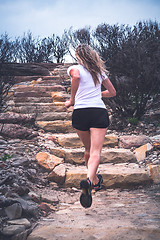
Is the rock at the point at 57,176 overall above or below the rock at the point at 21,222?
below

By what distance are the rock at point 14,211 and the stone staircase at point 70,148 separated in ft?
4.89

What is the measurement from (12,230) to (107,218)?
0.88 meters

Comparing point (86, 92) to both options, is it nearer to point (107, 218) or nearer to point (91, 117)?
point (91, 117)

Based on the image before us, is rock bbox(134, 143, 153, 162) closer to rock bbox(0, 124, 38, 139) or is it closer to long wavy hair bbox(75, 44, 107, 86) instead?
rock bbox(0, 124, 38, 139)

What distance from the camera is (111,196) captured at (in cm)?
333

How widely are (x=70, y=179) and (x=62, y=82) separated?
21.8 feet

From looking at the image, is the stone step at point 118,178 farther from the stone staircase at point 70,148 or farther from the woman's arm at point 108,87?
the woman's arm at point 108,87

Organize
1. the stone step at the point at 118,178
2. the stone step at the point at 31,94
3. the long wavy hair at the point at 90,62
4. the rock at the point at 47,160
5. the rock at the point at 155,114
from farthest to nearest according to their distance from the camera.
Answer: the stone step at the point at 31,94 → the rock at the point at 155,114 → the rock at the point at 47,160 → the stone step at the point at 118,178 → the long wavy hair at the point at 90,62

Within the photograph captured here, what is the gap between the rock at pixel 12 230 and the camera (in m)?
1.95

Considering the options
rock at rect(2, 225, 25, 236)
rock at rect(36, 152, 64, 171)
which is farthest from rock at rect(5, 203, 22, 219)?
rock at rect(36, 152, 64, 171)

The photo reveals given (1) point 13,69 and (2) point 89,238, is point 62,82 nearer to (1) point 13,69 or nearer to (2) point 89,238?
(1) point 13,69

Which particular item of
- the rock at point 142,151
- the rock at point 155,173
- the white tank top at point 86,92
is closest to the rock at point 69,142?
the rock at point 142,151

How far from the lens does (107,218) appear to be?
7.75 ft

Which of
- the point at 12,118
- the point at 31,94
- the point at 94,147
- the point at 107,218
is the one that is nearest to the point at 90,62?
the point at 94,147
